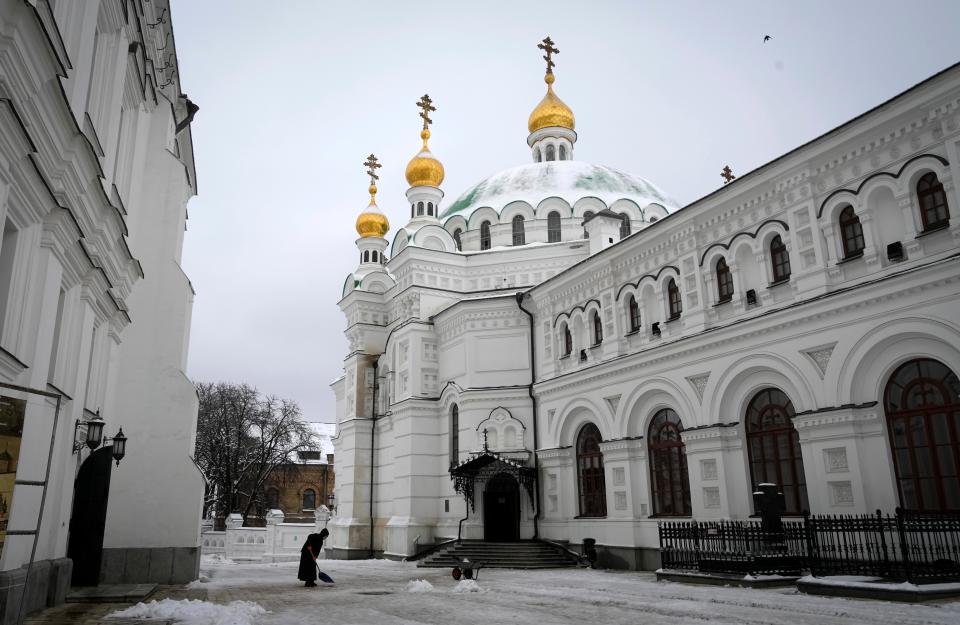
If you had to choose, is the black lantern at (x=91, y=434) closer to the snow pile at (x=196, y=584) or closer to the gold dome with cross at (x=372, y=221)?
the snow pile at (x=196, y=584)

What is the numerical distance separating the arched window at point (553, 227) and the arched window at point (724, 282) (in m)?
12.6

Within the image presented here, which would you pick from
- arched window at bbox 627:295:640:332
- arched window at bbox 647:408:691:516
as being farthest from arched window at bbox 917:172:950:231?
arched window at bbox 627:295:640:332

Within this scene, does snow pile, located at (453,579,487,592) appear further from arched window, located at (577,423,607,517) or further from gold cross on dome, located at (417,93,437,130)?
gold cross on dome, located at (417,93,437,130)

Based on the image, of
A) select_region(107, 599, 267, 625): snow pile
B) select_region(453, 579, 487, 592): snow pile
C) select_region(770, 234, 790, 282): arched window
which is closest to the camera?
select_region(107, 599, 267, 625): snow pile

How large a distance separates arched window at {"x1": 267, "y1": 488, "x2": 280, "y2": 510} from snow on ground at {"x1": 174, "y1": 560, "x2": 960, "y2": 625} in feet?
137

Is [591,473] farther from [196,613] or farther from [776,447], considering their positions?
[196,613]

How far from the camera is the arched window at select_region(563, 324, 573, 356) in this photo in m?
22.1

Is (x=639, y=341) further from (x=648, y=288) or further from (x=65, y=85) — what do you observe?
(x=65, y=85)

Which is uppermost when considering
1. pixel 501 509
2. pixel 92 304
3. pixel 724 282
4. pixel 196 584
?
pixel 724 282

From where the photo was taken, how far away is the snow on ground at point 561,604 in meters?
8.79

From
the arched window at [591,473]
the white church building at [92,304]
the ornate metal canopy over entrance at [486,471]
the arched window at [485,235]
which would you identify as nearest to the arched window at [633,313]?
the arched window at [591,473]

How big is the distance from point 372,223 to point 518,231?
25.3ft

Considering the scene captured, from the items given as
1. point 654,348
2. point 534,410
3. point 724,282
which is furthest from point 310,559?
point 724,282

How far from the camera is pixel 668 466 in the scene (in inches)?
703
